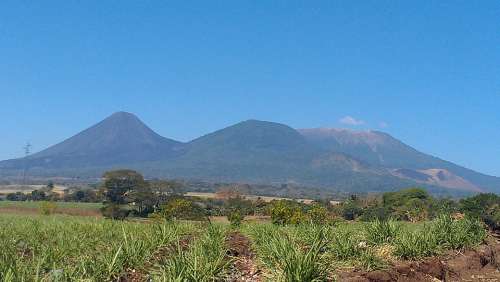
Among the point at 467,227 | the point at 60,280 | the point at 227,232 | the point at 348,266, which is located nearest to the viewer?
the point at 60,280

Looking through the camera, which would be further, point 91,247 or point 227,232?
point 227,232

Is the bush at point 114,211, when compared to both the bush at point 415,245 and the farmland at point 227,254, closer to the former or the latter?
the farmland at point 227,254

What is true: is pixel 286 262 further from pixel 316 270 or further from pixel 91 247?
pixel 91 247

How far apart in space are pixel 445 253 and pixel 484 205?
7463 centimetres

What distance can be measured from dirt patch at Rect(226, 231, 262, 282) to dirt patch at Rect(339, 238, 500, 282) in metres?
1.53

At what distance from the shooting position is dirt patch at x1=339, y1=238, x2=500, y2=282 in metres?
9.74

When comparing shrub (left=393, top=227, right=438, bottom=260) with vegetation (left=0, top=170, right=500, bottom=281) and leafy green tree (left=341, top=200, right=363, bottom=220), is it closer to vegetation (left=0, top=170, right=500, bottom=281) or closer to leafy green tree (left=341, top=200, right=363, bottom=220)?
vegetation (left=0, top=170, right=500, bottom=281)

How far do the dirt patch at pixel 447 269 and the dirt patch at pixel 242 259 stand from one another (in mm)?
1530

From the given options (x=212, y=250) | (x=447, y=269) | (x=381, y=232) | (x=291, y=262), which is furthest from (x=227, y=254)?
(x=447, y=269)

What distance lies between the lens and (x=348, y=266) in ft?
33.0

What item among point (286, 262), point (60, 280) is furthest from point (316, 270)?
point (60, 280)

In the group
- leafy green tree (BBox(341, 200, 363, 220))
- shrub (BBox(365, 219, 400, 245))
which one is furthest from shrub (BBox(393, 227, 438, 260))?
leafy green tree (BBox(341, 200, 363, 220))

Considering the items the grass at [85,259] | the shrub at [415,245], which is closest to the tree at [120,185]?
the shrub at [415,245]

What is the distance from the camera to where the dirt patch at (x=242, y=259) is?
9434 mm
